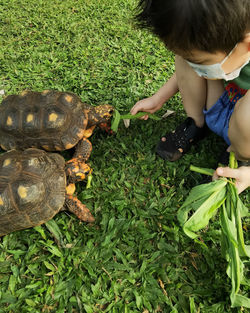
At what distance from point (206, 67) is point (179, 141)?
36.5 inches

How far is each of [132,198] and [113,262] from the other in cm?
52

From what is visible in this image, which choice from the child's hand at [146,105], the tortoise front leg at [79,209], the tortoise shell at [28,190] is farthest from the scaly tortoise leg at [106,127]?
the tortoise front leg at [79,209]

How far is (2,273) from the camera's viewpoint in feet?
6.00

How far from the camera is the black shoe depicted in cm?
234

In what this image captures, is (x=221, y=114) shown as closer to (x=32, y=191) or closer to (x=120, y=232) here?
(x=120, y=232)

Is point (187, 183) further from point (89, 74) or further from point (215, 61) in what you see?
point (89, 74)

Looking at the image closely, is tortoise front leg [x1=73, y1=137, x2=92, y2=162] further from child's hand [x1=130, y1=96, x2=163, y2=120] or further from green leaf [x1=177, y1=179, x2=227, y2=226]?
green leaf [x1=177, y1=179, x2=227, y2=226]

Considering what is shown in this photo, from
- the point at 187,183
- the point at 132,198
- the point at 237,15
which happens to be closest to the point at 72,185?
the point at 132,198

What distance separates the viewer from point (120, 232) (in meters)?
1.96

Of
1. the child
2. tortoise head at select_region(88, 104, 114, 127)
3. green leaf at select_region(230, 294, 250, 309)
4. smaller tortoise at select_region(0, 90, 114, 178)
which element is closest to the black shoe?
the child

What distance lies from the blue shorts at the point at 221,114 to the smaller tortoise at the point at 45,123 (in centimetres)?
103

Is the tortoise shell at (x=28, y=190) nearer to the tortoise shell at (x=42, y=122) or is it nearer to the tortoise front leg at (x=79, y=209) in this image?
the tortoise front leg at (x=79, y=209)

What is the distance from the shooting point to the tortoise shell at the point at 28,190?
185 centimetres

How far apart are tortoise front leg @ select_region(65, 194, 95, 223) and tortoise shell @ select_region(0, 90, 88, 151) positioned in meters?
0.54
